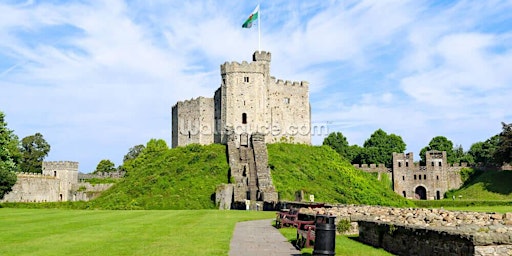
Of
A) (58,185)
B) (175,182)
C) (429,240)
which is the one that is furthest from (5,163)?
(429,240)

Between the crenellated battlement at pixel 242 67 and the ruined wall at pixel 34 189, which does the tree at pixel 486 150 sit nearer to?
the crenellated battlement at pixel 242 67

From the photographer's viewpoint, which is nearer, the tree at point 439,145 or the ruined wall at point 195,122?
the ruined wall at point 195,122

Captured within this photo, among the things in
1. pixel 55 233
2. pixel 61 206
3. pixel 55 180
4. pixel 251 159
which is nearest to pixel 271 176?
pixel 251 159

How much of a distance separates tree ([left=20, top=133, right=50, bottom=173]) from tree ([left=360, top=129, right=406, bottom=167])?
205 feet

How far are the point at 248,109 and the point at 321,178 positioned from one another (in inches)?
515

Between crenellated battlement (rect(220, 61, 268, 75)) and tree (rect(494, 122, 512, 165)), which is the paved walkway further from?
tree (rect(494, 122, 512, 165))

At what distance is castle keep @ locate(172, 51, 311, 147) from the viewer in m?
60.3

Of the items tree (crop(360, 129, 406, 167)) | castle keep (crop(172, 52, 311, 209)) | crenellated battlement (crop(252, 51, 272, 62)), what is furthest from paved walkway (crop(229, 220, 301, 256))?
tree (crop(360, 129, 406, 167))

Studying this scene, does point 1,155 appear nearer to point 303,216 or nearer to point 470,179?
point 303,216

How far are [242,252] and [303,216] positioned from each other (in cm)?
775

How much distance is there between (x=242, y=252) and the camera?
546 inches

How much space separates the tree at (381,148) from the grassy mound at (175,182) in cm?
5589

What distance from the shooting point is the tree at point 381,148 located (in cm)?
10694

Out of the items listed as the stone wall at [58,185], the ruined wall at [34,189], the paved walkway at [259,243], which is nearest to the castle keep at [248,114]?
the ruined wall at [34,189]
